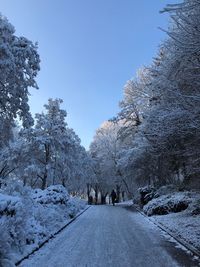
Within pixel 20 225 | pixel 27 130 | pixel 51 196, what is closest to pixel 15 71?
pixel 51 196

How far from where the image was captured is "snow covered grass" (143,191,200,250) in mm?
11662

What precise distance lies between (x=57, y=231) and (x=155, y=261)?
5390mm

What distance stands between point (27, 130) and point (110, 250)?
820 inches

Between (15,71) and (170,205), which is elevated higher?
(15,71)

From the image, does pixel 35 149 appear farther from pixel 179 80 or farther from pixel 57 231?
pixel 179 80

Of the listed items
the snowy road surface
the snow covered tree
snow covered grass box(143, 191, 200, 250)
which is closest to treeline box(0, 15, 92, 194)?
the snow covered tree

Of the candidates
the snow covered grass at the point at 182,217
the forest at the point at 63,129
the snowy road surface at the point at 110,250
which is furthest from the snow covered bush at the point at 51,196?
the snowy road surface at the point at 110,250

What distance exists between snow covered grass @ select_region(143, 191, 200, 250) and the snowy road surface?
573 millimetres

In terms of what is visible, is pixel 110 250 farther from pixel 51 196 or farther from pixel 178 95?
pixel 51 196

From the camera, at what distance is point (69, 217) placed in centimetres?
1853

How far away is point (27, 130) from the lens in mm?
29609

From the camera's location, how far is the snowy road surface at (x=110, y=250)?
334 inches

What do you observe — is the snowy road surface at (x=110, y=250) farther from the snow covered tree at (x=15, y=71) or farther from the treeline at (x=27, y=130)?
the snow covered tree at (x=15, y=71)

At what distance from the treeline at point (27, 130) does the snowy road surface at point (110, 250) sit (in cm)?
418
